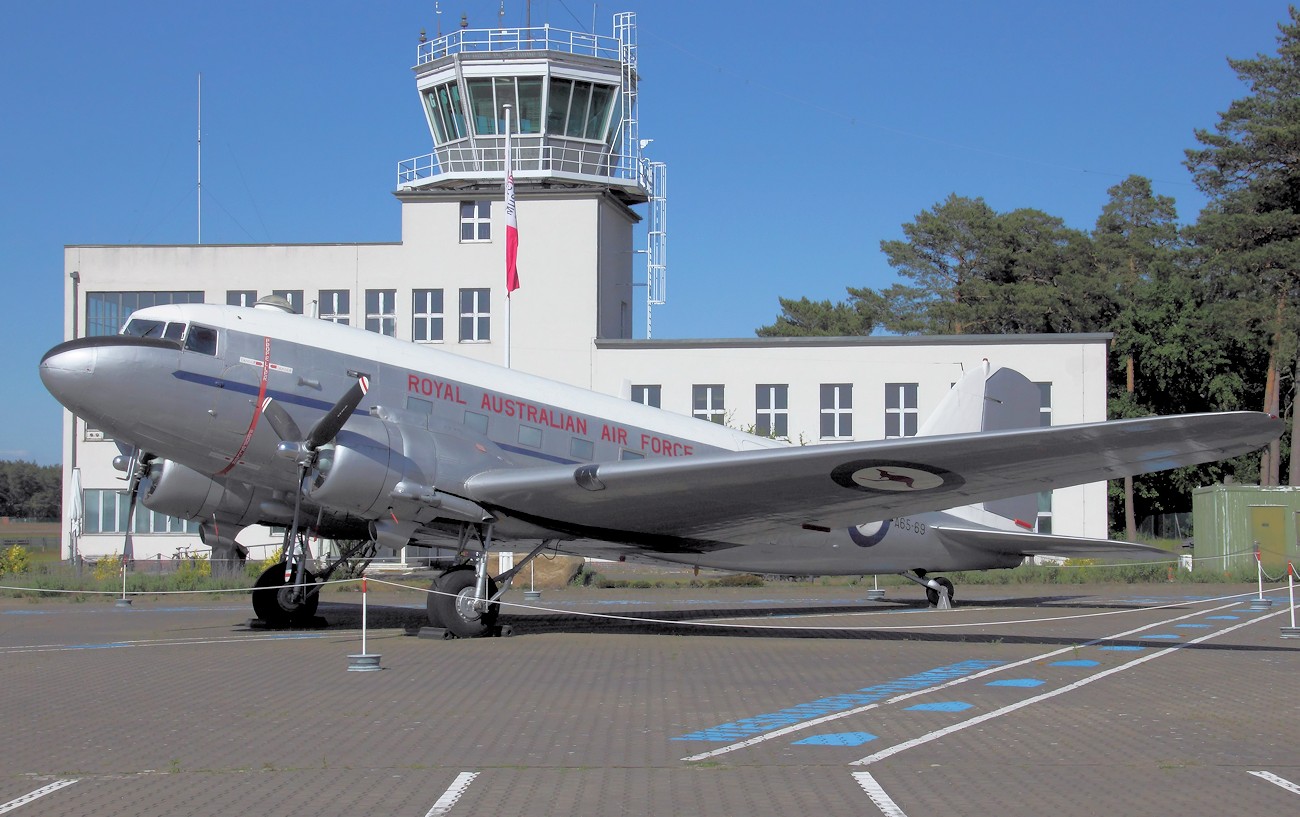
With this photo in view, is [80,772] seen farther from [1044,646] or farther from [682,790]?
[1044,646]

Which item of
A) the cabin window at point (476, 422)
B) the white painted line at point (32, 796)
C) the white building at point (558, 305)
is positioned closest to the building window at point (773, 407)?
the white building at point (558, 305)

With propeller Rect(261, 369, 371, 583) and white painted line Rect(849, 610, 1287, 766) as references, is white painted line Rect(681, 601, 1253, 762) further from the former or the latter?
propeller Rect(261, 369, 371, 583)

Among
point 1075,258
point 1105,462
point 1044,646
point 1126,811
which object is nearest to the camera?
point 1126,811

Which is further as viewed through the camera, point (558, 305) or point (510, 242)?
point (558, 305)

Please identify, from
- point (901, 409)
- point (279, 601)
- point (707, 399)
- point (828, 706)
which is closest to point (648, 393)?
point (707, 399)

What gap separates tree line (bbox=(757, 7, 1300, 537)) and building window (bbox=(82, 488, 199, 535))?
41.9m

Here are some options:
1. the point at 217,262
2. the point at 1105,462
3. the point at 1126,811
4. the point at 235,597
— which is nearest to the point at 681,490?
the point at 1105,462

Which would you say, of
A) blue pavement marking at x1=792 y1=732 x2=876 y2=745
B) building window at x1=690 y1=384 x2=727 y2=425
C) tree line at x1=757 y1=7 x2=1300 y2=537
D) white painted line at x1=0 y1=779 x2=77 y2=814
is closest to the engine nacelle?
white painted line at x1=0 y1=779 x2=77 y2=814

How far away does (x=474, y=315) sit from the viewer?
1827 inches

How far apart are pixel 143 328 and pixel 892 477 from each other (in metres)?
9.59

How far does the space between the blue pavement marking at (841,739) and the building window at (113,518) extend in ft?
143

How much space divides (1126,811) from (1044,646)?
938 centimetres

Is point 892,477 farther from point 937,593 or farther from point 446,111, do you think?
point 446,111

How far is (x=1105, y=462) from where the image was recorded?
13320 mm
